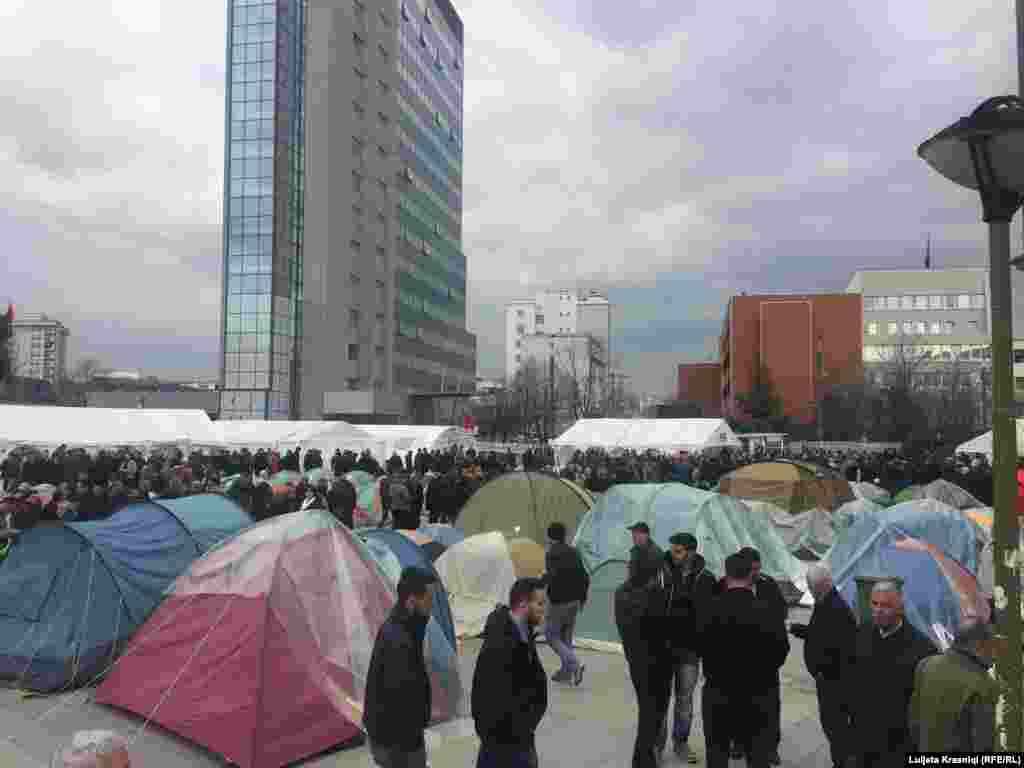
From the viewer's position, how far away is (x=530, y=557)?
11164 millimetres

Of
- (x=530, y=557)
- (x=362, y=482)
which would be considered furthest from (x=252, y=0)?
(x=530, y=557)

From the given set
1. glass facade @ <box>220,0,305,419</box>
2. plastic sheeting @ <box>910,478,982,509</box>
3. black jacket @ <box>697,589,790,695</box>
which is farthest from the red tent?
glass facade @ <box>220,0,305,419</box>

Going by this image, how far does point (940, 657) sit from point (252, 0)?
64.5 metres

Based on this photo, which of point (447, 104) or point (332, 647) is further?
point (447, 104)

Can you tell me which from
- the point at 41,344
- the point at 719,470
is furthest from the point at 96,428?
the point at 41,344

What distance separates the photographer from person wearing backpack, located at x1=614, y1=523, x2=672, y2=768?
5691 millimetres

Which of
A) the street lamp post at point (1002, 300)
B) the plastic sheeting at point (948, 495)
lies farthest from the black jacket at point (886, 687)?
the plastic sheeting at point (948, 495)

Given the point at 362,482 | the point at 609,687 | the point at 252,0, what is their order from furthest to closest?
the point at 252,0 < the point at 362,482 < the point at 609,687

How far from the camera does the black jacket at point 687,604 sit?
18.9 ft

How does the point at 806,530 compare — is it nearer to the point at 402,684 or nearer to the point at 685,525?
the point at 685,525

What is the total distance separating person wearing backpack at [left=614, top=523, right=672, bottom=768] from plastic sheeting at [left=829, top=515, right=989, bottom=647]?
121 inches

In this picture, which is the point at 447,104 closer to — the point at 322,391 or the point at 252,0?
the point at 252,0

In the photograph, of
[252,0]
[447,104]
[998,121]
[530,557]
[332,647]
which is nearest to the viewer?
[998,121]

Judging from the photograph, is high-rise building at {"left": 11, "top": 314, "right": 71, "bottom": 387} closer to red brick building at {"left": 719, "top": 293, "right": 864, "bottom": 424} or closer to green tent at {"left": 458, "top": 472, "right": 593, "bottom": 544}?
red brick building at {"left": 719, "top": 293, "right": 864, "bottom": 424}
